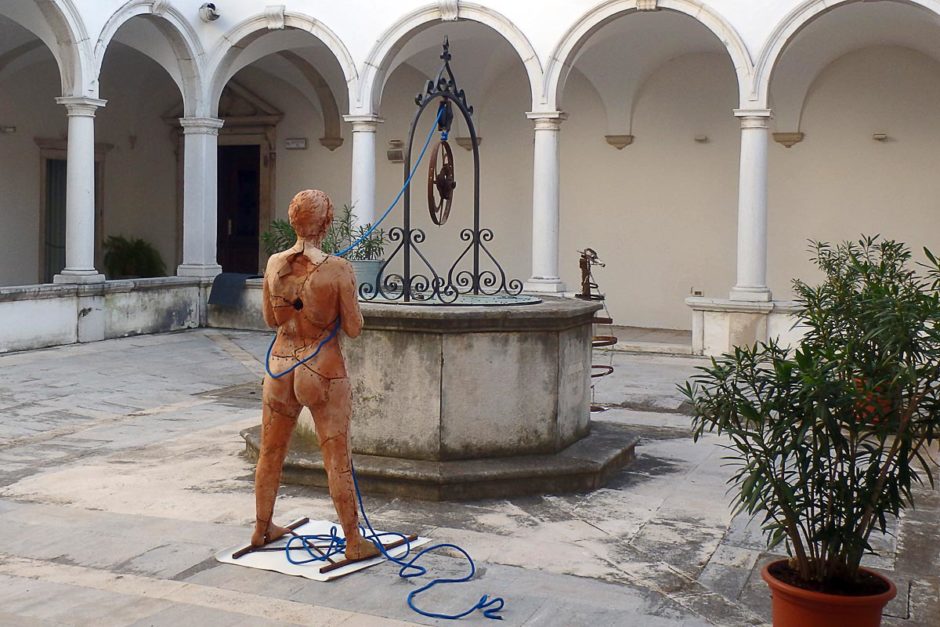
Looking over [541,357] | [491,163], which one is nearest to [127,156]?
[491,163]

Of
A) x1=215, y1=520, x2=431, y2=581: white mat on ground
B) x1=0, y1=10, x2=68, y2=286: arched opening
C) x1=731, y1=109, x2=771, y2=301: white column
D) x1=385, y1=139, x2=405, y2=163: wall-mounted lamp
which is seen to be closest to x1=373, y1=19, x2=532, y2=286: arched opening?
x1=385, y1=139, x2=405, y2=163: wall-mounted lamp

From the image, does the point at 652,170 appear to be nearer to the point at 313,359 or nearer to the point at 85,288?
the point at 85,288

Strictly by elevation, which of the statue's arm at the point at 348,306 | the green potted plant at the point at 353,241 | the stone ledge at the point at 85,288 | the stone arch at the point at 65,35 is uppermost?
the stone arch at the point at 65,35

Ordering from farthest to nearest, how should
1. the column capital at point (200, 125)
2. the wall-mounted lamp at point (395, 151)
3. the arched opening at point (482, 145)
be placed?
the wall-mounted lamp at point (395, 151)
the arched opening at point (482, 145)
the column capital at point (200, 125)

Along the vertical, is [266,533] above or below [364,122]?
below

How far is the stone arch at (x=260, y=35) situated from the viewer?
45.6ft

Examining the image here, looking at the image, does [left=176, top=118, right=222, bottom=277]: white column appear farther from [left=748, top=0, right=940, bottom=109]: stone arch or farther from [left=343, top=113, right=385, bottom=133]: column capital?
[left=748, top=0, right=940, bottom=109]: stone arch

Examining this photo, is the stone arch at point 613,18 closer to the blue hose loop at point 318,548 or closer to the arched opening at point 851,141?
the arched opening at point 851,141

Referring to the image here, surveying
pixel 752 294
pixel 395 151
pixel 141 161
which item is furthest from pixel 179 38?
pixel 752 294

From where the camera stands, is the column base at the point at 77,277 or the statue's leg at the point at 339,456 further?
the column base at the point at 77,277

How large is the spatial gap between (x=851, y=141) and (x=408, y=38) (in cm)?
612

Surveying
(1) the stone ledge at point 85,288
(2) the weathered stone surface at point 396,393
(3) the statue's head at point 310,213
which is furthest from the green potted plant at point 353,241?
(3) the statue's head at point 310,213

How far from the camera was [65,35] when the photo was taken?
1242 cm

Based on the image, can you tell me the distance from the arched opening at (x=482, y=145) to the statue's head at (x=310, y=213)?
1092 centimetres
